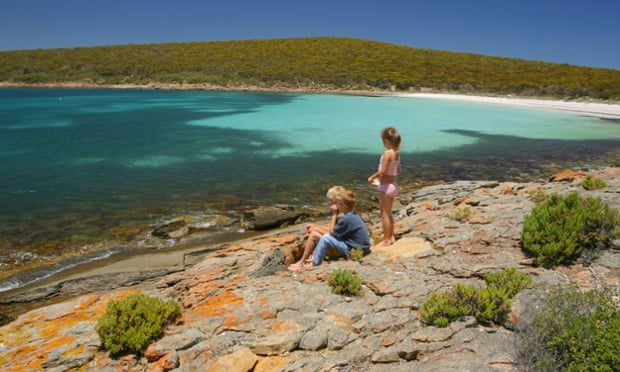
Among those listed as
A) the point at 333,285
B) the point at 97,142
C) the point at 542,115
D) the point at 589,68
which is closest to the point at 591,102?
the point at 542,115

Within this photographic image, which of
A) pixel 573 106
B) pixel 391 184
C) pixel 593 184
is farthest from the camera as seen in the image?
pixel 573 106

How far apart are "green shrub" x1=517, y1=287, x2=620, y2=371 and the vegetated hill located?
203 feet

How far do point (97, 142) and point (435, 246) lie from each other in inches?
858

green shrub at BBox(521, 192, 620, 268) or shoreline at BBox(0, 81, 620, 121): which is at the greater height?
shoreline at BBox(0, 81, 620, 121)

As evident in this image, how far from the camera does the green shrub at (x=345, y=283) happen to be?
20.2 feet

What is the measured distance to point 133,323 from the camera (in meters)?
5.54

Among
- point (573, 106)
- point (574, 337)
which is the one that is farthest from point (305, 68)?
point (574, 337)

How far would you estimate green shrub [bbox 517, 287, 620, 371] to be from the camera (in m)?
3.94

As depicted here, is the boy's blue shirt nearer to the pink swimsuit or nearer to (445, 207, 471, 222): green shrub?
the pink swimsuit

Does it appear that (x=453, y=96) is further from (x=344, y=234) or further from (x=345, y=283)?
(x=345, y=283)

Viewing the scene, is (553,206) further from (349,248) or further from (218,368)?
(218,368)

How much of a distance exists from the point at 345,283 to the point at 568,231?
3.55 m

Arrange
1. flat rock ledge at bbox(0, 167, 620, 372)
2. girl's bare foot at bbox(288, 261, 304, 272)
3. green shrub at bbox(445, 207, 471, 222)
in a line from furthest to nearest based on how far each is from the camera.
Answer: green shrub at bbox(445, 207, 471, 222) < girl's bare foot at bbox(288, 261, 304, 272) < flat rock ledge at bbox(0, 167, 620, 372)

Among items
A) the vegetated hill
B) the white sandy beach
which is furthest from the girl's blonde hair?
the vegetated hill
